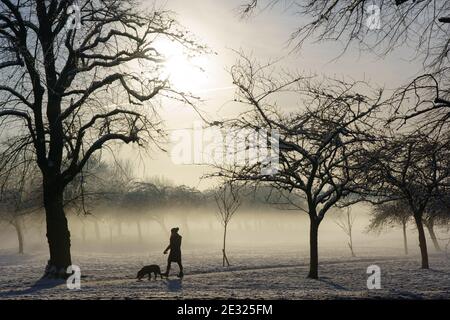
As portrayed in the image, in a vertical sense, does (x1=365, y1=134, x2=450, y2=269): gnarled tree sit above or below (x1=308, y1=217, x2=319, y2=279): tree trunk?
above

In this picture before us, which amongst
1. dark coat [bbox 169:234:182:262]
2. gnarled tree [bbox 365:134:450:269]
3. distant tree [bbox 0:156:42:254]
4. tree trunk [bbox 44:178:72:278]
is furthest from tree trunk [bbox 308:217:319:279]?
distant tree [bbox 0:156:42:254]

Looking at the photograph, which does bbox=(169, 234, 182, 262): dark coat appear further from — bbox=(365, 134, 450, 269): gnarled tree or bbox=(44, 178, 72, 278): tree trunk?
bbox=(365, 134, 450, 269): gnarled tree

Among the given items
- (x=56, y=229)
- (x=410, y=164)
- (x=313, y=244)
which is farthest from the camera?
(x=56, y=229)

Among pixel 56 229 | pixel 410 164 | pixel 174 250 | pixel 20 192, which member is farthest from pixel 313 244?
pixel 20 192

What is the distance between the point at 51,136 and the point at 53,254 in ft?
14.5

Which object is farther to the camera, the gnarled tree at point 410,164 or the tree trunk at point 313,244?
the tree trunk at point 313,244

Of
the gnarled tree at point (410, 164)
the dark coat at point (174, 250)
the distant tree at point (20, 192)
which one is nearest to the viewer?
the gnarled tree at point (410, 164)

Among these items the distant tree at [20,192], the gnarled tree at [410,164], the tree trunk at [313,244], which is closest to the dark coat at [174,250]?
the tree trunk at [313,244]

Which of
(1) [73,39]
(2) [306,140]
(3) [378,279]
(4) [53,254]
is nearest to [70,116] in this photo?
(1) [73,39]

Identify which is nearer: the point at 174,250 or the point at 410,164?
the point at 410,164

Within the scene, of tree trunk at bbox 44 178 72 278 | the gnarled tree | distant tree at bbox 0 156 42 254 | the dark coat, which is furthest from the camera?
distant tree at bbox 0 156 42 254

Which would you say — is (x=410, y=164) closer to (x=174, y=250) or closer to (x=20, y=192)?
(x=174, y=250)

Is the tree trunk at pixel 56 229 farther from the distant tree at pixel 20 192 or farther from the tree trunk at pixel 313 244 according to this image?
the tree trunk at pixel 313 244
